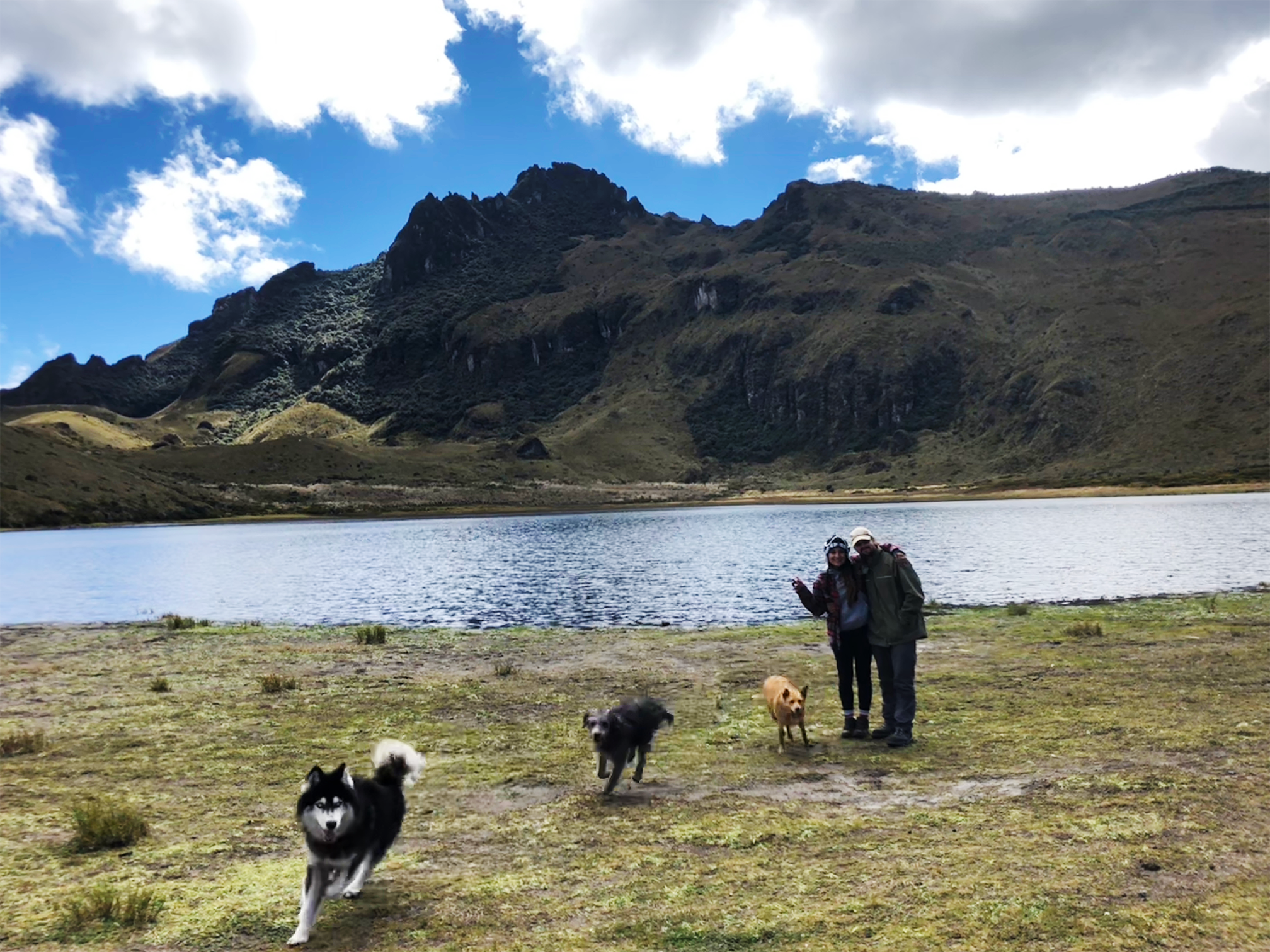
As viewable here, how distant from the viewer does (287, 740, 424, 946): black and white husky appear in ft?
20.6

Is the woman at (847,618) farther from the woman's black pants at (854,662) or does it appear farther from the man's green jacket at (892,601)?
the man's green jacket at (892,601)

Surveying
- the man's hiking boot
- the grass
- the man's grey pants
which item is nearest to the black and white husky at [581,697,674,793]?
the grass

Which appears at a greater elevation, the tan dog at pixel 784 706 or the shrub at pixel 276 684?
the tan dog at pixel 784 706

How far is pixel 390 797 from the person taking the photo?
727 centimetres

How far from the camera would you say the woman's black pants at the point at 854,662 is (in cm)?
1220

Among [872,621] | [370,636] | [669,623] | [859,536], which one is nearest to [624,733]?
[872,621]

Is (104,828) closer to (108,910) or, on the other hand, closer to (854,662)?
(108,910)

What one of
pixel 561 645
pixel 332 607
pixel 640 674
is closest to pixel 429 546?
pixel 332 607

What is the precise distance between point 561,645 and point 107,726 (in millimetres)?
13169

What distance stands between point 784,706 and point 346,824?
6792 millimetres

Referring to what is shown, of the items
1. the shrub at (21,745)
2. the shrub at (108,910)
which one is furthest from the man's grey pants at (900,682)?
the shrub at (21,745)

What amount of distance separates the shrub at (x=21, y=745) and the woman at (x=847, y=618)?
1177 centimetres

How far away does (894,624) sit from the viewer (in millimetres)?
→ 11625

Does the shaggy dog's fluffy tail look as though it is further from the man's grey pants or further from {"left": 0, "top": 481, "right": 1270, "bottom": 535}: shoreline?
{"left": 0, "top": 481, "right": 1270, "bottom": 535}: shoreline
